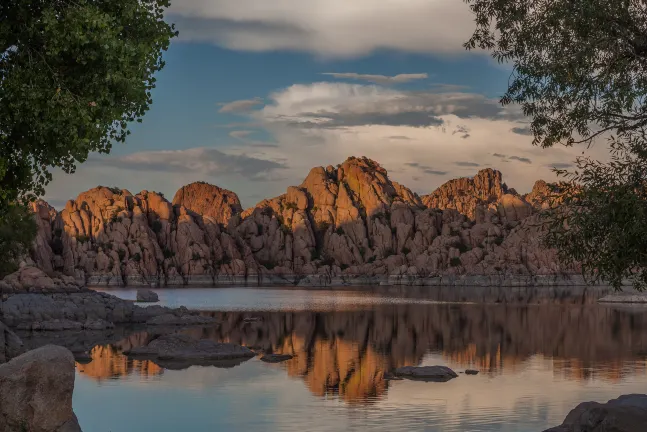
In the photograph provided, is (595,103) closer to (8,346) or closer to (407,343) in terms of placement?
(8,346)

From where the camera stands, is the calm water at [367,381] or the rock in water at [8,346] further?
the rock in water at [8,346]

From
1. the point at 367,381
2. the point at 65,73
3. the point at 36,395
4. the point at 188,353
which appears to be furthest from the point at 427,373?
the point at 65,73

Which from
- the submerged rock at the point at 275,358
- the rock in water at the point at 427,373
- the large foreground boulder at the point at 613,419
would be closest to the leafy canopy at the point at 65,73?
the large foreground boulder at the point at 613,419

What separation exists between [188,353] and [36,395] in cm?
3402

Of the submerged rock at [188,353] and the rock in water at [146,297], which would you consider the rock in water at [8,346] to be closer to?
the submerged rock at [188,353]

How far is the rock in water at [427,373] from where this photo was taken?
51.0 metres

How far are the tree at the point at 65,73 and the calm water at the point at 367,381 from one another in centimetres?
2041

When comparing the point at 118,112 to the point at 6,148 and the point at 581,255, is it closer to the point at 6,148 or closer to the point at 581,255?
the point at 6,148

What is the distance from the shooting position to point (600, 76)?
23.9 meters

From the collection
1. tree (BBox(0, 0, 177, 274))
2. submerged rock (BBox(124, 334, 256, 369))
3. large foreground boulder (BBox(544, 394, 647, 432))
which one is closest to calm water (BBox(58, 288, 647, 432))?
submerged rock (BBox(124, 334, 256, 369))

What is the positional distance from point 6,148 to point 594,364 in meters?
50.2

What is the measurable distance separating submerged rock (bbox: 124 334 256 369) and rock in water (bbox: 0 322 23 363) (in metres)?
10.6

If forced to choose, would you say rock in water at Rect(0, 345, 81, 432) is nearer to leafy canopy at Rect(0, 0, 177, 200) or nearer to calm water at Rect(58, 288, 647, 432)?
leafy canopy at Rect(0, 0, 177, 200)

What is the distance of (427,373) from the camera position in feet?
169
